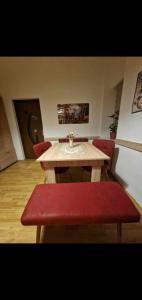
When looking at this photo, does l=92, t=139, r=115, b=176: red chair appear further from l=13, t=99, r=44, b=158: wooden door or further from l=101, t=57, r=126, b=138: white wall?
l=13, t=99, r=44, b=158: wooden door

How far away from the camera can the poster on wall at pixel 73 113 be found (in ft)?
11.2

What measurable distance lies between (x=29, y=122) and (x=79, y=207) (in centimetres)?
343

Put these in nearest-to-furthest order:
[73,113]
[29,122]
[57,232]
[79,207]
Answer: [79,207] < [57,232] < [73,113] < [29,122]

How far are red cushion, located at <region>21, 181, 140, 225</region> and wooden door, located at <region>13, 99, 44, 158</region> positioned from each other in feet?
9.84

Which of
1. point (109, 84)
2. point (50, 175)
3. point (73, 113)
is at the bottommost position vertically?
point (50, 175)

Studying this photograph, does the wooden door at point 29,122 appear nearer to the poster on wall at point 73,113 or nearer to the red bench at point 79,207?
the poster on wall at point 73,113

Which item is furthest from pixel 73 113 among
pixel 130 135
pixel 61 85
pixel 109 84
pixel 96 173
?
pixel 96 173

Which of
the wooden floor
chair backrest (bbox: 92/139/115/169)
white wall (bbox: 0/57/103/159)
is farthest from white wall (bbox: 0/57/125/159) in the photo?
the wooden floor

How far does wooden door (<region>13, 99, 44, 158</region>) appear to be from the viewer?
353 cm

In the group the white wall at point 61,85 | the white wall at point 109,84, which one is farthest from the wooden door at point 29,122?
the white wall at point 109,84

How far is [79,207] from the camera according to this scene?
0.87 m

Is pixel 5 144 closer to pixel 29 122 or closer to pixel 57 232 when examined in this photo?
pixel 29 122
